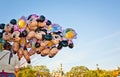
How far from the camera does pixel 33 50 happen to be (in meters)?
15.3

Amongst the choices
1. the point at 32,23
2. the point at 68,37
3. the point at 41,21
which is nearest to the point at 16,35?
the point at 32,23

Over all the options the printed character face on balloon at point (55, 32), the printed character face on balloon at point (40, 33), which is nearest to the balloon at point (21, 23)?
the printed character face on balloon at point (40, 33)

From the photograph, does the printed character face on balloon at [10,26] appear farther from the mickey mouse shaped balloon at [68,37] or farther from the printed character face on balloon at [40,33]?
the mickey mouse shaped balloon at [68,37]

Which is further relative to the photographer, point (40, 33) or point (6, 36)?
point (6, 36)

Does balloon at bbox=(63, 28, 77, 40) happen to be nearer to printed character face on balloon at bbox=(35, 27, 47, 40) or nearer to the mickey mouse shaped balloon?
the mickey mouse shaped balloon

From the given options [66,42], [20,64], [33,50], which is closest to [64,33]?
[66,42]

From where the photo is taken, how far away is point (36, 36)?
14.8m

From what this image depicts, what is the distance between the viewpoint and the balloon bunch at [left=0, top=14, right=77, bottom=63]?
14.9m

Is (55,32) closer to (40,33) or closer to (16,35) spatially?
(40,33)

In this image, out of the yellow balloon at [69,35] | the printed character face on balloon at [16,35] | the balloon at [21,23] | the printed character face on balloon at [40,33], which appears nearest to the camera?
the printed character face on balloon at [40,33]

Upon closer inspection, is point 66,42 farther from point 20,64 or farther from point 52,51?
point 20,64

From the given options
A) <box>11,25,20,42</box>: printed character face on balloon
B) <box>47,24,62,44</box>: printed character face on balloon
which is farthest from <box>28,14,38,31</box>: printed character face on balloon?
<box>47,24,62,44</box>: printed character face on balloon

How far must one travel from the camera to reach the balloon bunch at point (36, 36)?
14.9 m

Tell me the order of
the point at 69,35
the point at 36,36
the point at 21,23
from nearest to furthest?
the point at 36,36
the point at 21,23
the point at 69,35
